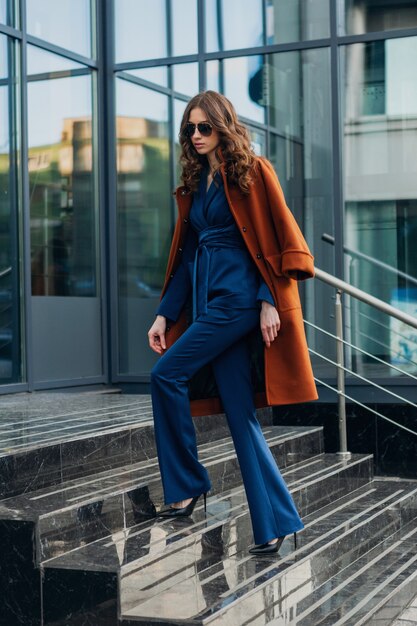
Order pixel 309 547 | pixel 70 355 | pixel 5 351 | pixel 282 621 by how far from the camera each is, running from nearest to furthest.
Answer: pixel 282 621 < pixel 309 547 < pixel 5 351 < pixel 70 355

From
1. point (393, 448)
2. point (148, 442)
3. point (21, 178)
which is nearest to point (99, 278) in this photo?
point (21, 178)

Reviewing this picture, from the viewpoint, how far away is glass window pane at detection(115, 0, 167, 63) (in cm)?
931

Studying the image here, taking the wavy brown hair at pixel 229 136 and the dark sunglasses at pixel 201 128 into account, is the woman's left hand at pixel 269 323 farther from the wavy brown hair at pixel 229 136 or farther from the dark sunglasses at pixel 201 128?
the dark sunglasses at pixel 201 128

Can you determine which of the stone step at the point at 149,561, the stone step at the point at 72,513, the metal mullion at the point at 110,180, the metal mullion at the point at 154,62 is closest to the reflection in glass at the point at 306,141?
the metal mullion at the point at 154,62

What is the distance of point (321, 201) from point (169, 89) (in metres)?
1.67

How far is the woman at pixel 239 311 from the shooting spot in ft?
13.1

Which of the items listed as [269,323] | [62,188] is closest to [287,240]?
[269,323]

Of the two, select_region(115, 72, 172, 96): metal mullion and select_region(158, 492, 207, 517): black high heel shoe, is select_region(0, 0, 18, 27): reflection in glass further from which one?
select_region(158, 492, 207, 517): black high heel shoe

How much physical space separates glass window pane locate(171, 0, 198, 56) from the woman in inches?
208

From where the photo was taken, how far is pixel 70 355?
884 centimetres

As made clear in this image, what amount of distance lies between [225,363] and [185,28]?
580 cm

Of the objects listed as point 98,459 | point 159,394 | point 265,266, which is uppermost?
point 265,266

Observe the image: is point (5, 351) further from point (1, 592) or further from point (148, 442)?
point (1, 592)

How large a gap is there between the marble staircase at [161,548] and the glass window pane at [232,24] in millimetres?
4367
